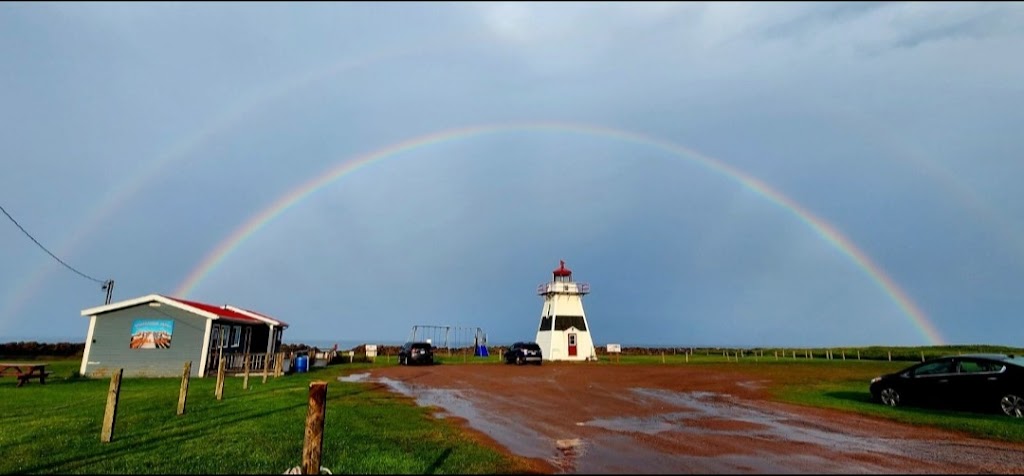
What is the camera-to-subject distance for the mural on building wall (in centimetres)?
2888

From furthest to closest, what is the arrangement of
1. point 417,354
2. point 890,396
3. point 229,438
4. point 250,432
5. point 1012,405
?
1. point 417,354
2. point 890,396
3. point 1012,405
4. point 250,432
5. point 229,438

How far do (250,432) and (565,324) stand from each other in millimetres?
44671

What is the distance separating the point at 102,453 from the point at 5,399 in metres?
13.0

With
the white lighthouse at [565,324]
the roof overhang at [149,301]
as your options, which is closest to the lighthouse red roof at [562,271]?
the white lighthouse at [565,324]

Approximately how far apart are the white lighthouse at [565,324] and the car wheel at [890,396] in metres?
37.4

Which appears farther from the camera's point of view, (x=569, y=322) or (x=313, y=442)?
(x=569, y=322)

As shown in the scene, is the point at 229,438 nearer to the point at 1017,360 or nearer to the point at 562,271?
the point at 1017,360

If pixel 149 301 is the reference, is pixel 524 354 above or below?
below

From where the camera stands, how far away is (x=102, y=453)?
9312 millimetres

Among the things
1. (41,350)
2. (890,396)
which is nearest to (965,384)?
(890,396)

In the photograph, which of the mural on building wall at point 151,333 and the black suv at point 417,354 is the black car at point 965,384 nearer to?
the mural on building wall at point 151,333

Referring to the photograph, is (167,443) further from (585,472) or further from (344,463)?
(585,472)

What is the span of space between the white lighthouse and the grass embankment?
122 ft

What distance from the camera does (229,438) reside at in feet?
34.2
